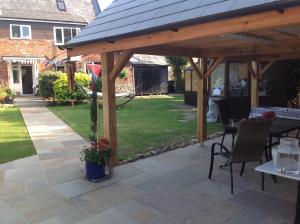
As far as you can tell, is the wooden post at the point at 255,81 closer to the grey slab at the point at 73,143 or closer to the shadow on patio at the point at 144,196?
the shadow on patio at the point at 144,196

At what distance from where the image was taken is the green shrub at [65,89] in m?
15.3

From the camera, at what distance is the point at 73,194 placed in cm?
438

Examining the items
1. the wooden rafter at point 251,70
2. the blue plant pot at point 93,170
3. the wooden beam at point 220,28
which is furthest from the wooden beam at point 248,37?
the wooden rafter at point 251,70

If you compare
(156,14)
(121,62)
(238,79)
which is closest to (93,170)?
(121,62)

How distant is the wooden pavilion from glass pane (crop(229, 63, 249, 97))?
3.86 metres

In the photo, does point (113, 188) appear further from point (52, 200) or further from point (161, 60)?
point (161, 60)

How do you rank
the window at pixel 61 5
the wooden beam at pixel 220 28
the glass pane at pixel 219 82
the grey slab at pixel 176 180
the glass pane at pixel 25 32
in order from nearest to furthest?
1. the wooden beam at pixel 220 28
2. the grey slab at pixel 176 180
3. the glass pane at pixel 219 82
4. the glass pane at pixel 25 32
5. the window at pixel 61 5

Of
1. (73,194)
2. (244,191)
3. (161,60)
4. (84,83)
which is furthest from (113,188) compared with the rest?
(161,60)

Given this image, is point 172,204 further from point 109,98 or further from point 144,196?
point 109,98

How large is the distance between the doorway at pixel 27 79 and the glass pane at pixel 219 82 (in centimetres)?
1514

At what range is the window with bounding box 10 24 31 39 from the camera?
21237 millimetres

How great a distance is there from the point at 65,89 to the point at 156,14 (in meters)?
12.2

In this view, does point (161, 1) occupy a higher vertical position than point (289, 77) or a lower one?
higher

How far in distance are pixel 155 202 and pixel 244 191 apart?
1309 millimetres
